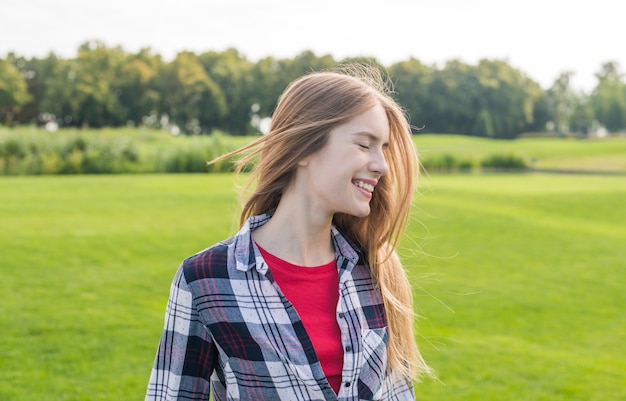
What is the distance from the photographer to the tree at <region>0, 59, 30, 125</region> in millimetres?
54969

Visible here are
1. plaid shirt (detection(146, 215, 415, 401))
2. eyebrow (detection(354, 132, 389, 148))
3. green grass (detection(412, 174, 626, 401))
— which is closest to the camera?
plaid shirt (detection(146, 215, 415, 401))

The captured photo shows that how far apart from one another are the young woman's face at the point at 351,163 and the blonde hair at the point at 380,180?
24 millimetres

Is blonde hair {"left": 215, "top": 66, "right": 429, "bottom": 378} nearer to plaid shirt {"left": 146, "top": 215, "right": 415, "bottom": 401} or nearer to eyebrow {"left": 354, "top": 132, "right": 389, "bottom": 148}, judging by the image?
eyebrow {"left": 354, "top": 132, "right": 389, "bottom": 148}

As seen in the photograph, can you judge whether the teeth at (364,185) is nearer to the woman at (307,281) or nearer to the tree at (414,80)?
the woman at (307,281)

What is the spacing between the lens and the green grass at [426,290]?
5.61m

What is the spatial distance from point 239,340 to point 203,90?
53671 mm

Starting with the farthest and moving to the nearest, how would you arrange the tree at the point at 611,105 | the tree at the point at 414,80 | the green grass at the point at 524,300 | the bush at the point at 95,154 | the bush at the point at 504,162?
the tree at the point at 611,105 < the tree at the point at 414,80 < the bush at the point at 504,162 < the bush at the point at 95,154 < the green grass at the point at 524,300

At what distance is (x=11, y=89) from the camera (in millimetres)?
55375

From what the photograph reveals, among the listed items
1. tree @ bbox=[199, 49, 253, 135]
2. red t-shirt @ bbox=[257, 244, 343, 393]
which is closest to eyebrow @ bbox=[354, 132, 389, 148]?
red t-shirt @ bbox=[257, 244, 343, 393]

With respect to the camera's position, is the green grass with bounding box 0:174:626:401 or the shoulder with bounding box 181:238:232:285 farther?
the green grass with bounding box 0:174:626:401

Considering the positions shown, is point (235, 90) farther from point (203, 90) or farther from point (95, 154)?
point (95, 154)

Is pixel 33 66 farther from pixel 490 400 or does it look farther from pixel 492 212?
pixel 490 400

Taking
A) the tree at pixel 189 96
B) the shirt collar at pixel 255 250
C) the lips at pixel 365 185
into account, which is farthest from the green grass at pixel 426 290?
the tree at pixel 189 96

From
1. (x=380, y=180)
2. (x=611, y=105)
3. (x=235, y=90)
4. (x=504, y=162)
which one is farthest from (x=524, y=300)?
(x=611, y=105)
